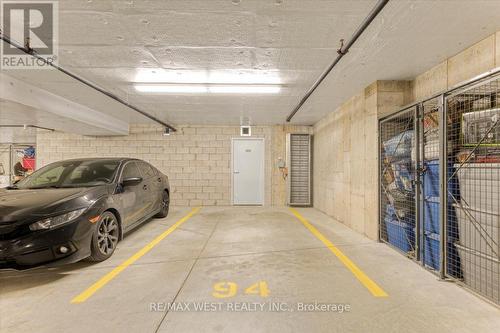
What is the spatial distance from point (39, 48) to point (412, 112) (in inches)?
196

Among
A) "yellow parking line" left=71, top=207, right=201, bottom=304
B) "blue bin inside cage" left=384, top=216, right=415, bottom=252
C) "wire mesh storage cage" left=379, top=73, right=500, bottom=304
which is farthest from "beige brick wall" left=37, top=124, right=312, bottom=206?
"wire mesh storage cage" left=379, top=73, right=500, bottom=304

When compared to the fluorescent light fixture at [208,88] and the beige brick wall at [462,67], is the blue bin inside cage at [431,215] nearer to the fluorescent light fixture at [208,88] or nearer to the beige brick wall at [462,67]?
the beige brick wall at [462,67]

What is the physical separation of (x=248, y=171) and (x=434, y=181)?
5.55 m

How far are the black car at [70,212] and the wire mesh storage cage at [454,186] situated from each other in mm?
4089

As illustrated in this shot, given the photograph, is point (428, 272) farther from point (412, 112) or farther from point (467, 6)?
point (467, 6)

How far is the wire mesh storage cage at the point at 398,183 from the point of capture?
328cm

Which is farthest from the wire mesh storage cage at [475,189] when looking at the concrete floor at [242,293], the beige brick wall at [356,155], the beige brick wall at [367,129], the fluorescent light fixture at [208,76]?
the fluorescent light fixture at [208,76]

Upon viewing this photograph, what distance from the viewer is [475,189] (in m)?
2.28

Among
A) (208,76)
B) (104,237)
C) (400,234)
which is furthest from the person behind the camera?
(208,76)

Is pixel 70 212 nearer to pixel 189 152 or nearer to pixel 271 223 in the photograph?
pixel 271 223

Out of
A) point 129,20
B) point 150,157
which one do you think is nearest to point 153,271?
point 129,20

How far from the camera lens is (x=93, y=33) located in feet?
8.39

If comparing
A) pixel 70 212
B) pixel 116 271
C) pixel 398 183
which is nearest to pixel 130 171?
pixel 70 212

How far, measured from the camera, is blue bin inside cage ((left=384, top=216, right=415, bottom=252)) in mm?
3283
